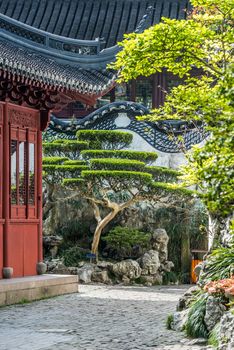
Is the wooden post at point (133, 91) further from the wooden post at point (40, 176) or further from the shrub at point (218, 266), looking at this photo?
the shrub at point (218, 266)

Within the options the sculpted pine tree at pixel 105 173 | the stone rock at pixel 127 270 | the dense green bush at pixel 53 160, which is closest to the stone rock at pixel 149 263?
the stone rock at pixel 127 270

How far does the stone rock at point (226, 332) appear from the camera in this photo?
865cm

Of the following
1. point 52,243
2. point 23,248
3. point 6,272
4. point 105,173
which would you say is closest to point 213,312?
point 6,272

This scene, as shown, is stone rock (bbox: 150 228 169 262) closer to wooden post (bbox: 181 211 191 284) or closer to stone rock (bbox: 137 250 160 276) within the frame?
stone rock (bbox: 137 250 160 276)

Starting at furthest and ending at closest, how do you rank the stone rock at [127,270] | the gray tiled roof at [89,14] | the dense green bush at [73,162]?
the gray tiled roof at [89,14]
the dense green bush at [73,162]
the stone rock at [127,270]

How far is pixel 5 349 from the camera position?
9.22m

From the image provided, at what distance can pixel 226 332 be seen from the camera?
8914 mm

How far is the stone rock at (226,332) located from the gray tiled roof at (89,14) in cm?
1926

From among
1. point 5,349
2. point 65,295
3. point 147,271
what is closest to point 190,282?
point 147,271

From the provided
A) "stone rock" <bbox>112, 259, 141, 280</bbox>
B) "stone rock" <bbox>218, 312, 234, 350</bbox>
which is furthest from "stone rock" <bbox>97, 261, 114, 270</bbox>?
"stone rock" <bbox>218, 312, 234, 350</bbox>

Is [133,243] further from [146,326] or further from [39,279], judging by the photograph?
[146,326]

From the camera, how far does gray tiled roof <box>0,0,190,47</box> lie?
28297 millimetres

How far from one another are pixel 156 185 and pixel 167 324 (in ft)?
27.0

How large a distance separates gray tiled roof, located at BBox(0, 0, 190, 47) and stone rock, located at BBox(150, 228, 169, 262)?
8959mm
